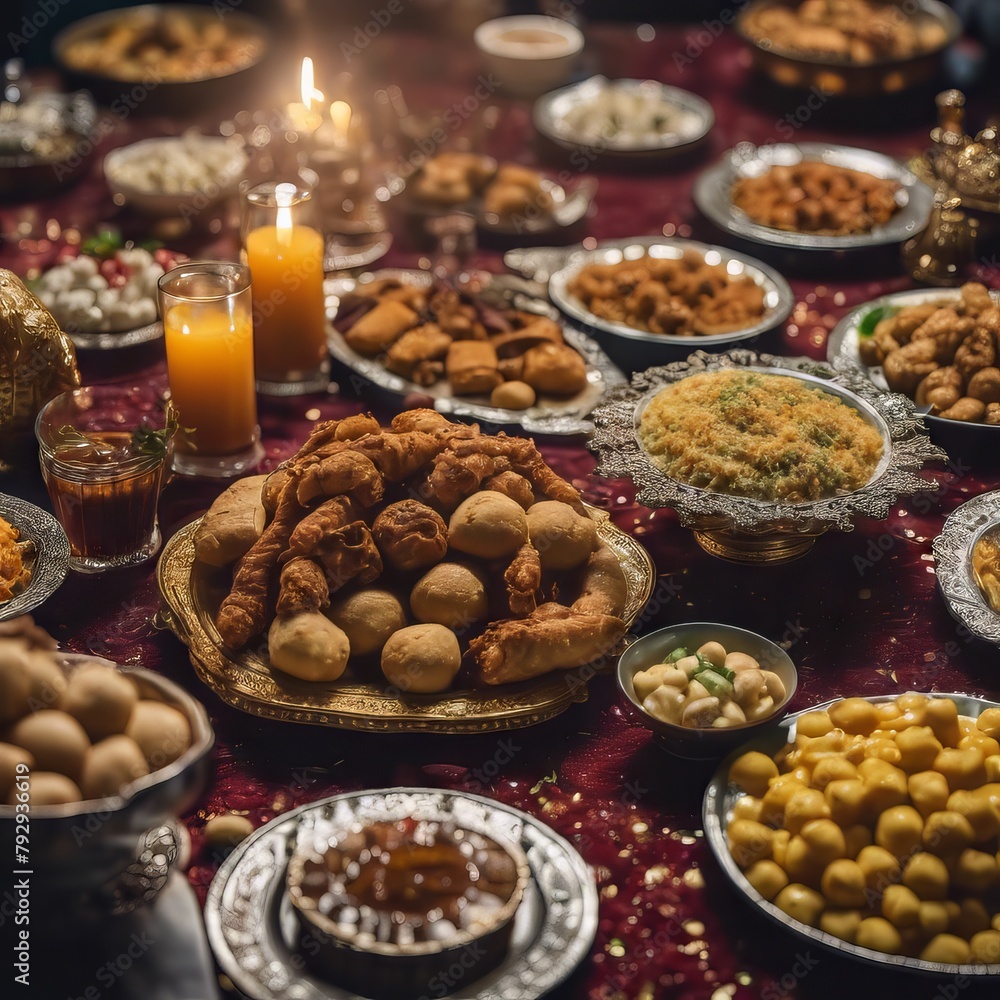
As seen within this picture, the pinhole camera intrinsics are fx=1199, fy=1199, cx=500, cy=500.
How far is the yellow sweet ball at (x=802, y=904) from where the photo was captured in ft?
5.10

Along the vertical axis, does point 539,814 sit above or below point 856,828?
below

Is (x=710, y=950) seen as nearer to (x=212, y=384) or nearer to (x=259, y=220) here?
(x=212, y=384)

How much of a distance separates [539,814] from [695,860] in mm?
239

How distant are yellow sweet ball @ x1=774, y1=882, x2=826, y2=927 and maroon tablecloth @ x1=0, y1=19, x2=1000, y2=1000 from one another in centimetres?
7

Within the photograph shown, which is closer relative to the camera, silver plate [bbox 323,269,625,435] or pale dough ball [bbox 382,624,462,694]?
pale dough ball [bbox 382,624,462,694]

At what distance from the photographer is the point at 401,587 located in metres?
2.02

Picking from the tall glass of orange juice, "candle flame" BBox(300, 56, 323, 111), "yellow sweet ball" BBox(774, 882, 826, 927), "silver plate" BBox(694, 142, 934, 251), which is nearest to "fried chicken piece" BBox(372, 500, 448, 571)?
the tall glass of orange juice

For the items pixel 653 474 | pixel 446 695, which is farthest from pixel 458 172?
pixel 446 695

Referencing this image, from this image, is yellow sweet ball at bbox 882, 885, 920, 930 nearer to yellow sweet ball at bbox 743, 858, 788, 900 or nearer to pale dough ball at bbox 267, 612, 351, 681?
yellow sweet ball at bbox 743, 858, 788, 900

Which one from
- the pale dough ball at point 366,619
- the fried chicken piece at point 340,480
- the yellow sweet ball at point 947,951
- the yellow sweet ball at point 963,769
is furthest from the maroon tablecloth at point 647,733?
the fried chicken piece at point 340,480

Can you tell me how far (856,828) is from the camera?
1.63m

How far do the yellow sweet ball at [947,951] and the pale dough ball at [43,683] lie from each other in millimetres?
1142

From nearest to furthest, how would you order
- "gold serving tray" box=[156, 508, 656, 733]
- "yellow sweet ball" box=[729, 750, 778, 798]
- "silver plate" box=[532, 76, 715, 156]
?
1. "yellow sweet ball" box=[729, 750, 778, 798]
2. "gold serving tray" box=[156, 508, 656, 733]
3. "silver plate" box=[532, 76, 715, 156]

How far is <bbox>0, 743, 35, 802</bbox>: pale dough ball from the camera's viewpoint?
1411mm
